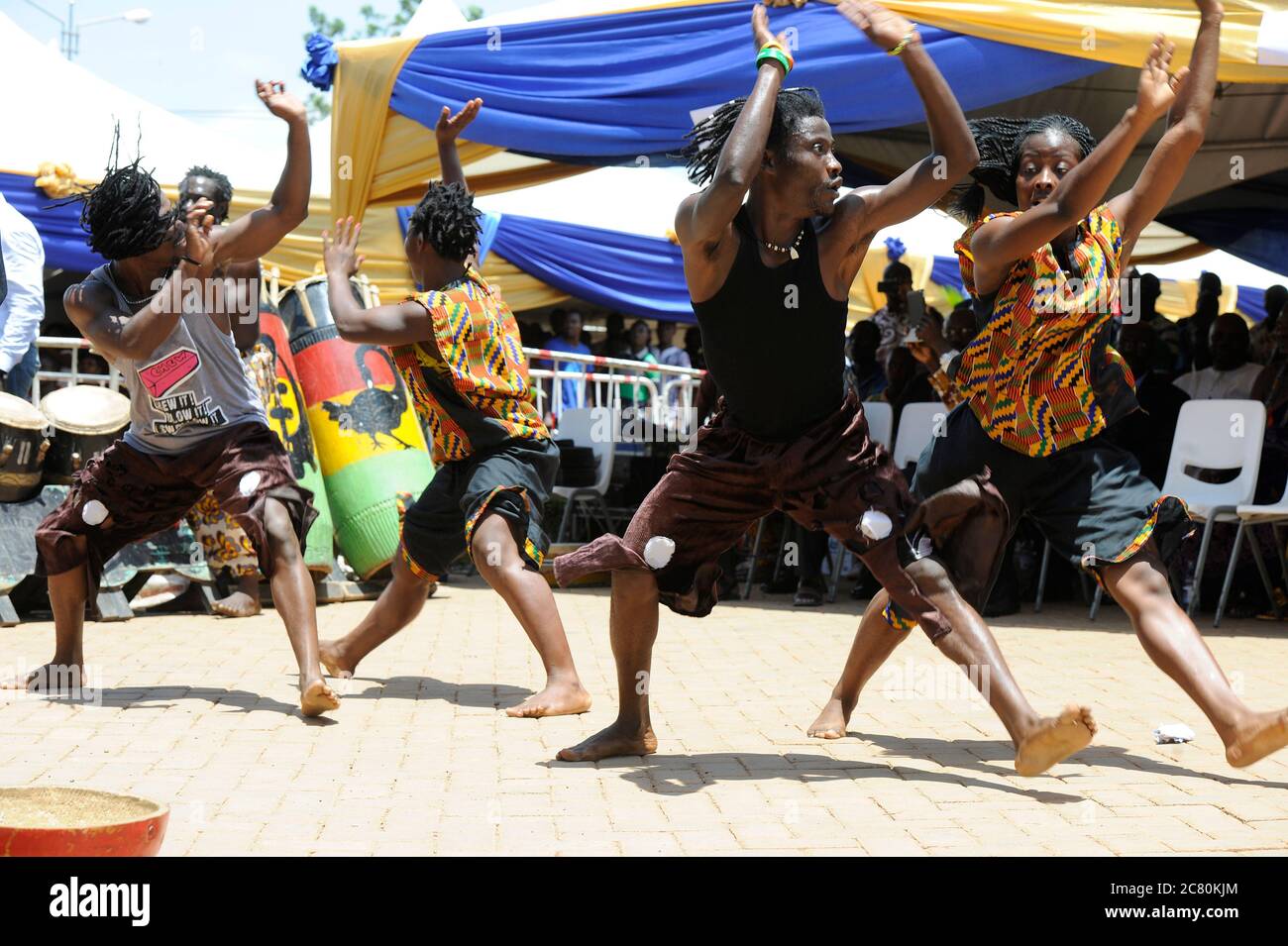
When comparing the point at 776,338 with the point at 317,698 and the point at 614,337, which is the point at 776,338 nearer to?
the point at 317,698

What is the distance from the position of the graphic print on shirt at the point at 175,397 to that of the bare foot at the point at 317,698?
1.18 metres

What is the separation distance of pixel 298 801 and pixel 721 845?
3.98 feet

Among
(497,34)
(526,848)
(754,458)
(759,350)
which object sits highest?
(497,34)

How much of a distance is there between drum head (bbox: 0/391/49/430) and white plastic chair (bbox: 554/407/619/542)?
393 centimetres

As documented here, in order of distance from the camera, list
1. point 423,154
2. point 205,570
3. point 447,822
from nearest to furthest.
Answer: point 447,822
point 205,570
point 423,154

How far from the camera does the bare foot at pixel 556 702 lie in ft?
18.0

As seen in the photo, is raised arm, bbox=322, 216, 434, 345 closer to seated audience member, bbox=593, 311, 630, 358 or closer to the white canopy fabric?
the white canopy fabric

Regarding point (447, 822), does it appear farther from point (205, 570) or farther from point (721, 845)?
point (205, 570)

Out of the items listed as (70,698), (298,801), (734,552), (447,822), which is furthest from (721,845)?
(734,552)

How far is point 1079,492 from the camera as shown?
14.7ft

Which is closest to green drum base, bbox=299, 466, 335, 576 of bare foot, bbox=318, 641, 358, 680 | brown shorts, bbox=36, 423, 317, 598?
bare foot, bbox=318, 641, 358, 680

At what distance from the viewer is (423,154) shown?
10109 millimetres

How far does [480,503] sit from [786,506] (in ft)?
5.45

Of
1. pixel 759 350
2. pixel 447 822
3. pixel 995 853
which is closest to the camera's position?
pixel 995 853
